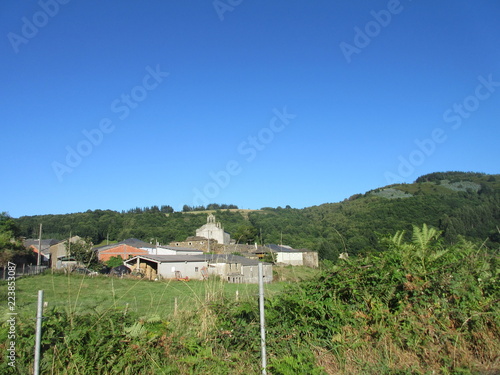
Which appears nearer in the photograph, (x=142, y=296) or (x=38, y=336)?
(x=38, y=336)

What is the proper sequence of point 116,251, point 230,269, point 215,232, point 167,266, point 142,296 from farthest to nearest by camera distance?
point 215,232
point 116,251
point 167,266
point 142,296
point 230,269

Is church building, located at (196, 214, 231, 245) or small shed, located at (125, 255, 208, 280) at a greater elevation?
church building, located at (196, 214, 231, 245)

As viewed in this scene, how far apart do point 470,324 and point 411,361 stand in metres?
0.71

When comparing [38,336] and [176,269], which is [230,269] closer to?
[38,336]

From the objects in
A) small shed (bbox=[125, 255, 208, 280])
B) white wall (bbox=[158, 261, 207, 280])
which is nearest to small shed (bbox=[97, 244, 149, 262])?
small shed (bbox=[125, 255, 208, 280])

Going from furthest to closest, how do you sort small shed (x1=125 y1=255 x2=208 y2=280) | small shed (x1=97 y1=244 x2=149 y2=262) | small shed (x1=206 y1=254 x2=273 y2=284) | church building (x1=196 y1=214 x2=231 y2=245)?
church building (x1=196 y1=214 x2=231 y2=245), small shed (x1=97 y1=244 x2=149 y2=262), small shed (x1=125 y1=255 x2=208 y2=280), small shed (x1=206 y1=254 x2=273 y2=284)

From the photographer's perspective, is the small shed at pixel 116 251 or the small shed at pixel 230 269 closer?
the small shed at pixel 230 269

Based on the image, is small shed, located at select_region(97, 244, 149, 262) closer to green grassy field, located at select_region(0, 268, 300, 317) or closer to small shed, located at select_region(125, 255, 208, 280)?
small shed, located at select_region(125, 255, 208, 280)

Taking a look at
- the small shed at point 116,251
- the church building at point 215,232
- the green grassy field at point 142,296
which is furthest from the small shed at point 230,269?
the church building at point 215,232

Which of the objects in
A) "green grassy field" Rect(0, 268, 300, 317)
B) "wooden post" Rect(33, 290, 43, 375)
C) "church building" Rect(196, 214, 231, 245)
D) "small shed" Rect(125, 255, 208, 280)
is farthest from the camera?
"church building" Rect(196, 214, 231, 245)

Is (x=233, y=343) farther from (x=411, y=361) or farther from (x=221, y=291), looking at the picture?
(x=411, y=361)

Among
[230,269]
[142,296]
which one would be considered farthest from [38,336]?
[142,296]

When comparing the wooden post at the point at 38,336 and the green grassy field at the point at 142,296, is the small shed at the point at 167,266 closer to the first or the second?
the green grassy field at the point at 142,296

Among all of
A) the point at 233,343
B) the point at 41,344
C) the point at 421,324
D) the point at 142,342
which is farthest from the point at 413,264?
the point at 41,344
